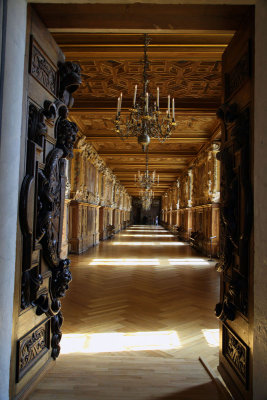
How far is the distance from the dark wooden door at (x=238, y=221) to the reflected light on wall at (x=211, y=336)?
2.62 ft

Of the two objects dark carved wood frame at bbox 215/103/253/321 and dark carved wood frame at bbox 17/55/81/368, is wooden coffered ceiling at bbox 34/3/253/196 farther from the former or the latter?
dark carved wood frame at bbox 215/103/253/321

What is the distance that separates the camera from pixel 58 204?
250 cm

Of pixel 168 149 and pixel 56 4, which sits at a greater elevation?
pixel 168 149

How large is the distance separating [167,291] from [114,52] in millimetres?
4536

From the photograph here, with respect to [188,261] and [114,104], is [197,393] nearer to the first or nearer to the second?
[114,104]

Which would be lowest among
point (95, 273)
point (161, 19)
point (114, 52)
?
point (95, 273)

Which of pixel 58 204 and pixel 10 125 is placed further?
pixel 58 204

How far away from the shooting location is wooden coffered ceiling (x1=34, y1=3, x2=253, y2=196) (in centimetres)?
222

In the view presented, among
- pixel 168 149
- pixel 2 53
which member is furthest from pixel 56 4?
pixel 168 149

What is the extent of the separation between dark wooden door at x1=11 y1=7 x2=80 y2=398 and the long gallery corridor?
1.19 ft

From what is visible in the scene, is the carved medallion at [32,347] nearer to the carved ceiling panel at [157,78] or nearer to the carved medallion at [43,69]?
the carved medallion at [43,69]

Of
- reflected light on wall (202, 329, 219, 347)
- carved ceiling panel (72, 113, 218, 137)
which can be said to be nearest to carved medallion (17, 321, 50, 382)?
reflected light on wall (202, 329, 219, 347)

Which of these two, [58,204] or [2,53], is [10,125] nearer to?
[2,53]

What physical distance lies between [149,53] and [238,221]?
393 centimetres
